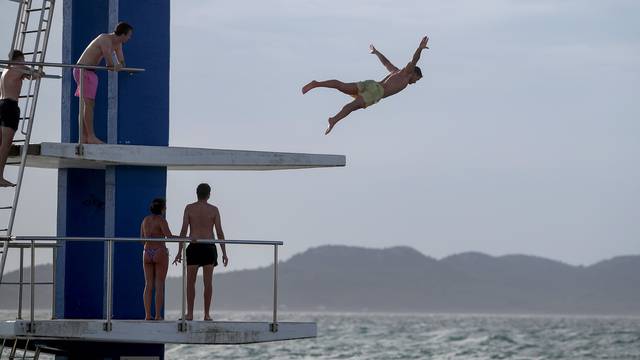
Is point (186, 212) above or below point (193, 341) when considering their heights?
above

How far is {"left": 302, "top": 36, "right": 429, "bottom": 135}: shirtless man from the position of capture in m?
22.9

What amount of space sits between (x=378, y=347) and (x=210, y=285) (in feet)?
327

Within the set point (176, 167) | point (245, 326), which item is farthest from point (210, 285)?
point (176, 167)

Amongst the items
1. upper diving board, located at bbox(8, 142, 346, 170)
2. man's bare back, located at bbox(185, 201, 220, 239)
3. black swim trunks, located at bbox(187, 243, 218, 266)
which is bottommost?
black swim trunks, located at bbox(187, 243, 218, 266)

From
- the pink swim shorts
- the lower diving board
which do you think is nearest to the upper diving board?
the pink swim shorts

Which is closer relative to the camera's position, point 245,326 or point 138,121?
point 245,326

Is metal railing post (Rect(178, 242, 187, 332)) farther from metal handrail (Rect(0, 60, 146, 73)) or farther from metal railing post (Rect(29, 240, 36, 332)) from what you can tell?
metal handrail (Rect(0, 60, 146, 73))

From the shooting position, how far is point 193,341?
2045 cm

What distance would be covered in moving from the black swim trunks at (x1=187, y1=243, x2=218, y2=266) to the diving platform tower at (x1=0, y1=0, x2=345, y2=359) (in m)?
1.34

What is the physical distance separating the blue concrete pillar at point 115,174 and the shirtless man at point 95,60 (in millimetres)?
560

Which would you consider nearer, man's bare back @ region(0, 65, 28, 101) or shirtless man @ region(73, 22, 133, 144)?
man's bare back @ region(0, 65, 28, 101)

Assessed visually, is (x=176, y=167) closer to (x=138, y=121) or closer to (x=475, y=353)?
(x=138, y=121)

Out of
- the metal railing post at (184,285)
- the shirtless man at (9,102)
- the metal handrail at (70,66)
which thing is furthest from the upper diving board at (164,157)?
the metal railing post at (184,285)

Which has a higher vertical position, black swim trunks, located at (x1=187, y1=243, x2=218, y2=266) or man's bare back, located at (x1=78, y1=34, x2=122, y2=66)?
man's bare back, located at (x1=78, y1=34, x2=122, y2=66)
